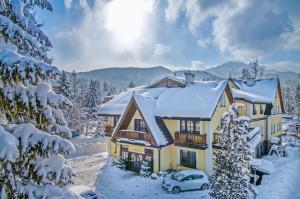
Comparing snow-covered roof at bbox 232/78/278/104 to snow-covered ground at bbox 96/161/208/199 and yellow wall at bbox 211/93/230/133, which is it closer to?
yellow wall at bbox 211/93/230/133

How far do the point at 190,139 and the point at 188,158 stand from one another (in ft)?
6.79

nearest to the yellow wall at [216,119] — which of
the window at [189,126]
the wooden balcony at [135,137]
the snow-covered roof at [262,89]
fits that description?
the window at [189,126]

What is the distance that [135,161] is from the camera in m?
25.6

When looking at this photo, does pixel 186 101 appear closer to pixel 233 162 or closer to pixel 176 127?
pixel 176 127

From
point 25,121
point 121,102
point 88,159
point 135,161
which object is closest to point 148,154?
point 135,161

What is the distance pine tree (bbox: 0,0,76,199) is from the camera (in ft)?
16.2

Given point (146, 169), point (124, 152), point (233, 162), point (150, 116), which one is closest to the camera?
point (233, 162)

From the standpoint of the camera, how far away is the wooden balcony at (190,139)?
74.0ft

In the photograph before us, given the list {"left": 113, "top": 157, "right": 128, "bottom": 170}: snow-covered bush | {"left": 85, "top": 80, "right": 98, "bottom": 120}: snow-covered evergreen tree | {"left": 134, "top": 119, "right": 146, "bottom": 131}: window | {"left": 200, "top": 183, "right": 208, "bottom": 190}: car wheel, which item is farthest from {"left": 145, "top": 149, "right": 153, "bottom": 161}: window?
{"left": 85, "top": 80, "right": 98, "bottom": 120}: snow-covered evergreen tree

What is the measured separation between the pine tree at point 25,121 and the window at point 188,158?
18.7m

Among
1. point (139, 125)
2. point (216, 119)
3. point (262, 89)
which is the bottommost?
point (139, 125)

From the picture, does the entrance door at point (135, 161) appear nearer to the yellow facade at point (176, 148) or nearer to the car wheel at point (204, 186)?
the yellow facade at point (176, 148)

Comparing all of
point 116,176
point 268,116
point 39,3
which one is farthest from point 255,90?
point 39,3

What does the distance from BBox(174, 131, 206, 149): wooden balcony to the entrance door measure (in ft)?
13.1
